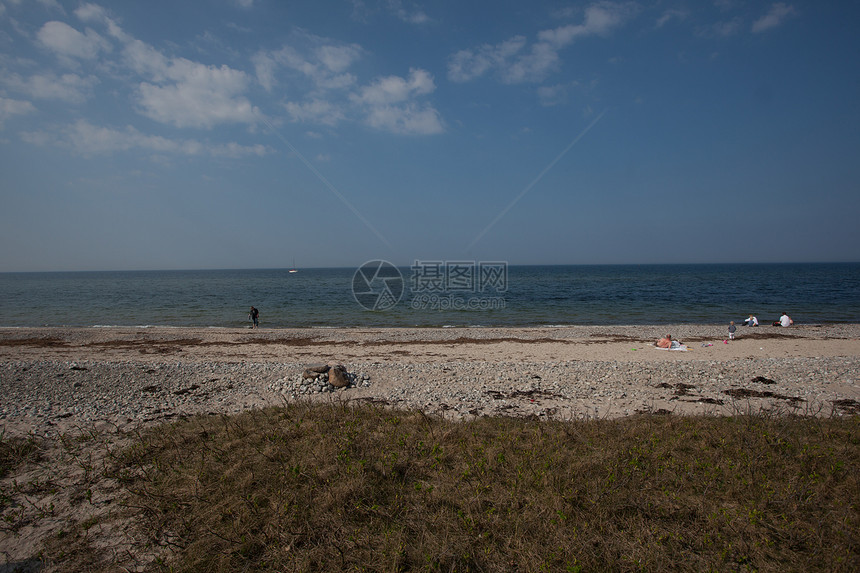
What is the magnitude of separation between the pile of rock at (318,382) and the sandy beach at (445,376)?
8 centimetres

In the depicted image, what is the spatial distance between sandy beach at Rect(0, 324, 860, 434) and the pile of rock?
0.25 ft

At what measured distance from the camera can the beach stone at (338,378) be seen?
12797mm

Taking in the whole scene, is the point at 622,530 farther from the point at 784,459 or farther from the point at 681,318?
the point at 681,318

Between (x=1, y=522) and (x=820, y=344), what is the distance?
109 feet

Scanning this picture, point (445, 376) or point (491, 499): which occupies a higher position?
point (491, 499)

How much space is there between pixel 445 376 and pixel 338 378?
13.8ft

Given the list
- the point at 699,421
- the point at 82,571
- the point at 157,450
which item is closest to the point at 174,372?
the point at 157,450

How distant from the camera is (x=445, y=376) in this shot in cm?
1450

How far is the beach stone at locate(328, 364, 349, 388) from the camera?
12.8 metres
